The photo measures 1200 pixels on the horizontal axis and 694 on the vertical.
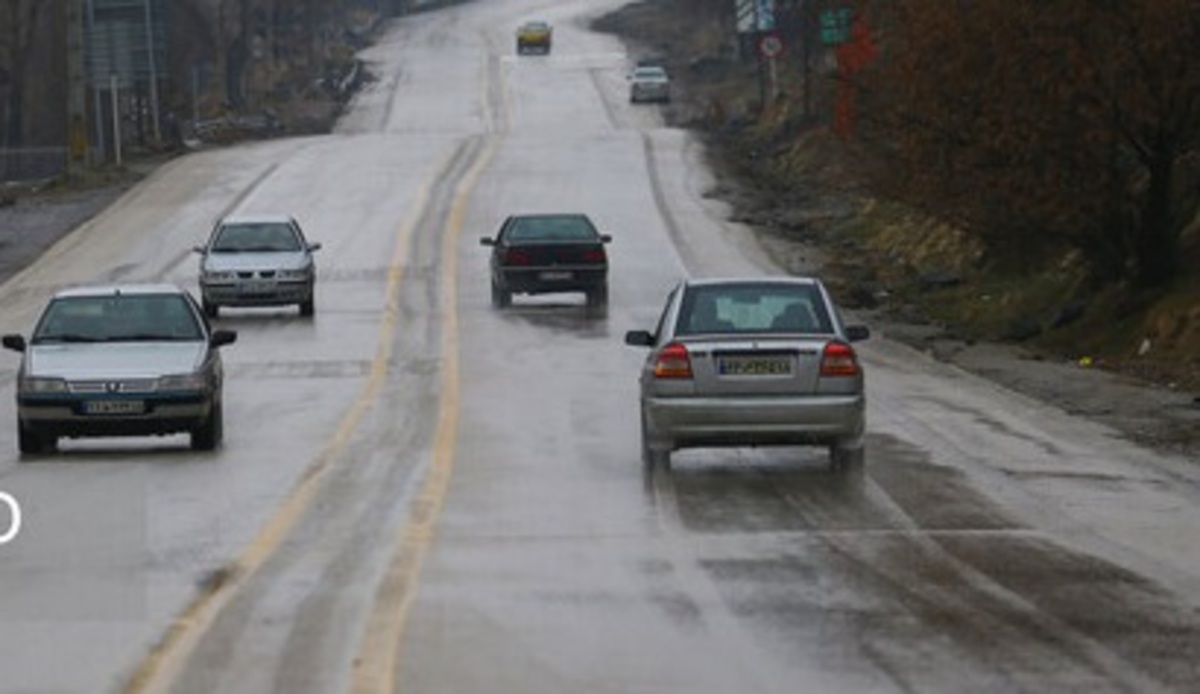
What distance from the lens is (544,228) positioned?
42844 mm

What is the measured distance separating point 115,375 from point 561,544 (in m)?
7.14

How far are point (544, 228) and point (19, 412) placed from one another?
21.3 m

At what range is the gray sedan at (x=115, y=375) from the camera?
2181cm

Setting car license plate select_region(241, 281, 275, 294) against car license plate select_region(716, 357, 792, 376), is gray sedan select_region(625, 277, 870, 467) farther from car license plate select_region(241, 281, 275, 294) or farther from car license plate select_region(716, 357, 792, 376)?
car license plate select_region(241, 281, 275, 294)

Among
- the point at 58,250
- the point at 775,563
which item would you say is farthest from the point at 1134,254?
the point at 58,250

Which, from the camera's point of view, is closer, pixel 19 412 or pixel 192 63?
pixel 19 412

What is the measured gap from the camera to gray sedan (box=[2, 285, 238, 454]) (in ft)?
71.6

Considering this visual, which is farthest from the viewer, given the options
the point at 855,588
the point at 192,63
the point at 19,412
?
the point at 192,63

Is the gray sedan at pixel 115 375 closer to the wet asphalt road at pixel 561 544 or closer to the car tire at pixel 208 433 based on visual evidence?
the car tire at pixel 208 433

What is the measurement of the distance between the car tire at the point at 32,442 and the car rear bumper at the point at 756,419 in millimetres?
5802

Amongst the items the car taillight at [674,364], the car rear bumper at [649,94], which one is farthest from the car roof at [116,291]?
the car rear bumper at [649,94]

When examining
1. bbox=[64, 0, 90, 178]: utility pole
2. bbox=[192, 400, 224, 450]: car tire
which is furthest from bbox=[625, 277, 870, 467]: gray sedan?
bbox=[64, 0, 90, 178]: utility pole

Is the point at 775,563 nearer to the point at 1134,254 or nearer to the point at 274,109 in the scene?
the point at 1134,254

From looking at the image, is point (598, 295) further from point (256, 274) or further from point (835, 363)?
point (835, 363)
